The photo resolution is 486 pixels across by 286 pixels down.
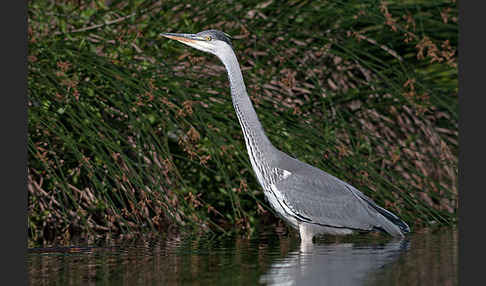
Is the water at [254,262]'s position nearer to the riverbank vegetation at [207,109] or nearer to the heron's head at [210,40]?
the riverbank vegetation at [207,109]

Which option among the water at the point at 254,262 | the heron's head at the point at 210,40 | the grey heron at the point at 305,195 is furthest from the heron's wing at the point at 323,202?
the heron's head at the point at 210,40

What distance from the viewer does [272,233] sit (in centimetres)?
653

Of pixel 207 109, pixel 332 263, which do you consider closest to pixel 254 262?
pixel 332 263

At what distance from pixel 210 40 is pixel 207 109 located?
827 mm

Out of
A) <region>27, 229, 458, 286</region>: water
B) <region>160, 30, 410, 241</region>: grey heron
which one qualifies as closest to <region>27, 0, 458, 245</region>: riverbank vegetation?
<region>160, 30, 410, 241</region>: grey heron

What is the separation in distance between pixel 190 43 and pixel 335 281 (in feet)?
8.86

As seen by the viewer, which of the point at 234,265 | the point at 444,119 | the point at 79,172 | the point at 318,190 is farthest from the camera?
the point at 444,119

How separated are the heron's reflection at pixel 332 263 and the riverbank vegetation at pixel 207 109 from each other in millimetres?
876

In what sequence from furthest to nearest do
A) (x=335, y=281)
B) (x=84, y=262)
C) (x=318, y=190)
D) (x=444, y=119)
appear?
1. (x=444, y=119)
2. (x=318, y=190)
3. (x=84, y=262)
4. (x=335, y=281)

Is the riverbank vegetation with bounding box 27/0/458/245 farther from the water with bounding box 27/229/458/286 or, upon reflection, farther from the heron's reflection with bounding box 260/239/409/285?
the heron's reflection with bounding box 260/239/409/285

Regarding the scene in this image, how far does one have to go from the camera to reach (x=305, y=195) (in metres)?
5.50

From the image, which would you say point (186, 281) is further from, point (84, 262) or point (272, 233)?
point (272, 233)

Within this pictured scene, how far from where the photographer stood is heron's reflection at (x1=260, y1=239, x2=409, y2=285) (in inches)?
148

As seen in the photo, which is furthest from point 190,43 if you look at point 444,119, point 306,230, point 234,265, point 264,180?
point 444,119
